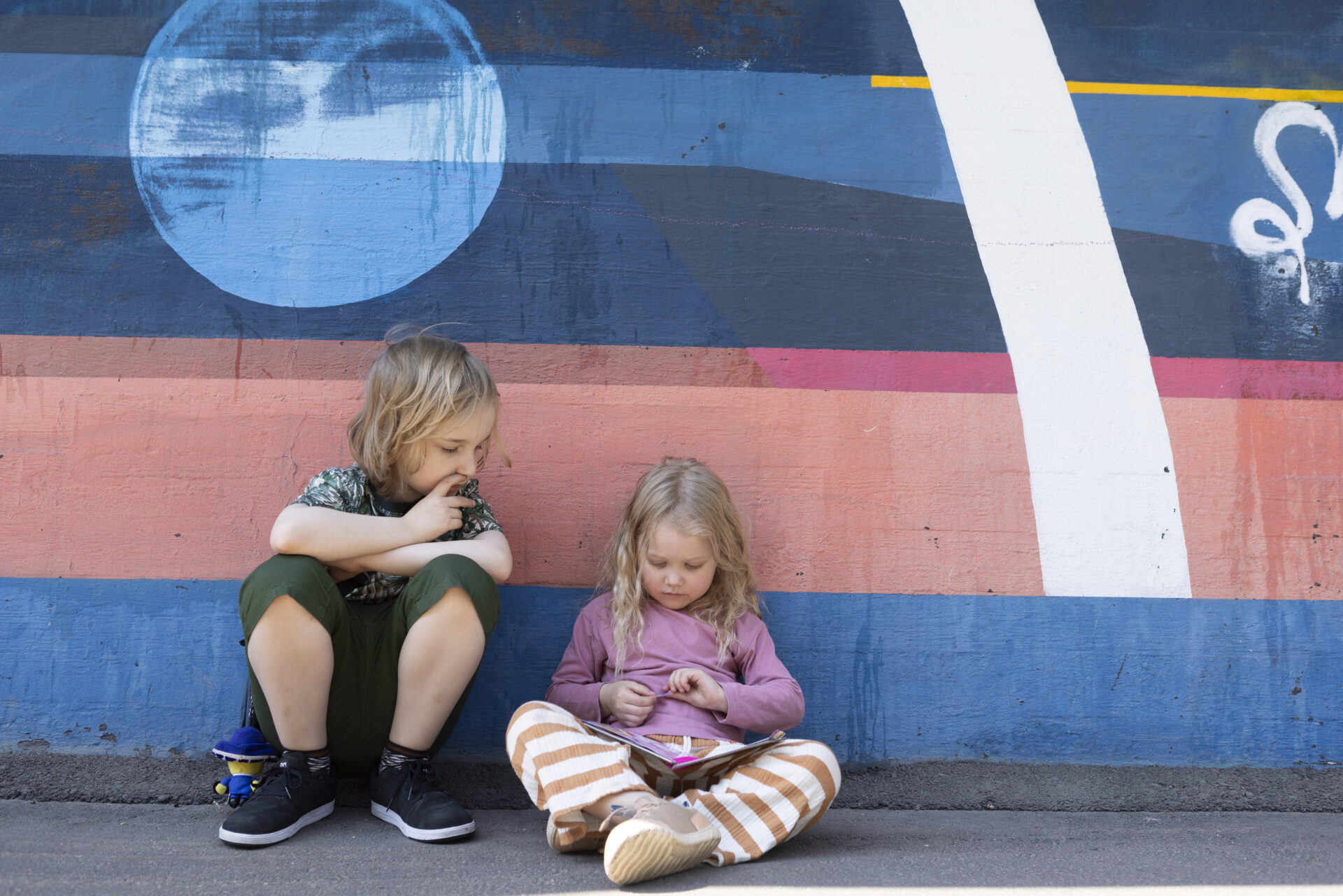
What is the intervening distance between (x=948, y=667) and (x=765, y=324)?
97cm

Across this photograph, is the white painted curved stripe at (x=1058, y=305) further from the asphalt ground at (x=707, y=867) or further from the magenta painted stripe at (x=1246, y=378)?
the asphalt ground at (x=707, y=867)

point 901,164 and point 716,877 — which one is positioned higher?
point 901,164

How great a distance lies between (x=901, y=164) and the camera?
2475 millimetres

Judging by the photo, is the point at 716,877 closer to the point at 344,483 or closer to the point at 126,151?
the point at 344,483

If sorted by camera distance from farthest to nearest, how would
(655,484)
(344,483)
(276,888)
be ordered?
(655,484) < (344,483) < (276,888)

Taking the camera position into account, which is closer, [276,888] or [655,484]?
[276,888]

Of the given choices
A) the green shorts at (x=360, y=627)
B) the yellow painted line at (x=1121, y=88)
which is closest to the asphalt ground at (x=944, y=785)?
the green shorts at (x=360, y=627)

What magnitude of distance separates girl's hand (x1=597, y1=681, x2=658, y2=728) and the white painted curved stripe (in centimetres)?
107

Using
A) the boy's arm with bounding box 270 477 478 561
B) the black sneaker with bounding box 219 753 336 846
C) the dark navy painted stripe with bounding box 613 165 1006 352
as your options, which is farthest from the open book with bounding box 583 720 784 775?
the dark navy painted stripe with bounding box 613 165 1006 352

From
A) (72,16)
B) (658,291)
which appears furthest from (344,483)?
(72,16)

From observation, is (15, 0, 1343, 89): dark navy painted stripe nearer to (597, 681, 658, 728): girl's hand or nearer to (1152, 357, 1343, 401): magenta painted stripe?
(1152, 357, 1343, 401): magenta painted stripe

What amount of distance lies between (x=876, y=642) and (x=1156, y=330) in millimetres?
1083

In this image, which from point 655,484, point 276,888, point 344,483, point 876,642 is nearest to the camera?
point 276,888

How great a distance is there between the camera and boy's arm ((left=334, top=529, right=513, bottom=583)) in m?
1.94
